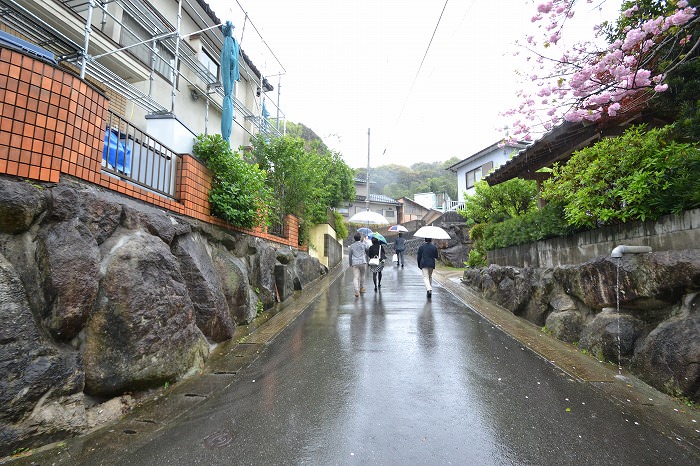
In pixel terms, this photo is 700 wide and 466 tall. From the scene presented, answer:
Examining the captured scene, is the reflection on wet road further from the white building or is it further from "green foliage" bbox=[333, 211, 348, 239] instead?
"green foliage" bbox=[333, 211, 348, 239]

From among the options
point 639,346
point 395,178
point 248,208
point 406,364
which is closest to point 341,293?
point 248,208

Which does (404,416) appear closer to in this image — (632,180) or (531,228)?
(632,180)

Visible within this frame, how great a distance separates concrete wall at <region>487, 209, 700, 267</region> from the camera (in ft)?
13.0

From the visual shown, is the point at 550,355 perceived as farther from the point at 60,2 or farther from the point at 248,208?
the point at 60,2

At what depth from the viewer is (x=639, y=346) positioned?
13.9 feet

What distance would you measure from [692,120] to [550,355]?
3654 millimetres

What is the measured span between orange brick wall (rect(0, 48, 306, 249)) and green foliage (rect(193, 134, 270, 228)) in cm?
225

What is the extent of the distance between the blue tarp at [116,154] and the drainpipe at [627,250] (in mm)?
6527

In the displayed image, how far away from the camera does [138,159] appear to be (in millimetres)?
4836

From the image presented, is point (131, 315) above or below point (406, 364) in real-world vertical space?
above

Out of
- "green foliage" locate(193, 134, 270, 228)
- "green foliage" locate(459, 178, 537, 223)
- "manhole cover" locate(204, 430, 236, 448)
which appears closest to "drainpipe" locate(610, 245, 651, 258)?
"manhole cover" locate(204, 430, 236, 448)

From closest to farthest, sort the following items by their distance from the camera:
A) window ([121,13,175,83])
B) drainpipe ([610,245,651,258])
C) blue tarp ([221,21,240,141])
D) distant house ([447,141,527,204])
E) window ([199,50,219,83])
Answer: drainpipe ([610,245,651,258])
blue tarp ([221,21,240,141])
window ([121,13,175,83])
window ([199,50,219,83])
distant house ([447,141,527,204])

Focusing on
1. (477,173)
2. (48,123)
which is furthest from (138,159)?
(477,173)

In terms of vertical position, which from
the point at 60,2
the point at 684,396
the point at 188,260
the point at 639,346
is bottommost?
the point at 684,396
